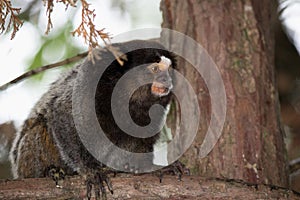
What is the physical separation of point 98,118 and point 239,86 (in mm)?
1019

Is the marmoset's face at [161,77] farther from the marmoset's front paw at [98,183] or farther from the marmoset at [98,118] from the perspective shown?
the marmoset's front paw at [98,183]

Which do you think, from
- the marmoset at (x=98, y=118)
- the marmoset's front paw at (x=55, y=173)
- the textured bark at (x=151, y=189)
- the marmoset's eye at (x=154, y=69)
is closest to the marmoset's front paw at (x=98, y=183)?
the textured bark at (x=151, y=189)

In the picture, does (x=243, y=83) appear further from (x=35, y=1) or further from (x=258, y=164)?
(x=35, y=1)

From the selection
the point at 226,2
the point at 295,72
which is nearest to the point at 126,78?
the point at 226,2

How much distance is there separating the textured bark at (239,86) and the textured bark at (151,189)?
560 mm

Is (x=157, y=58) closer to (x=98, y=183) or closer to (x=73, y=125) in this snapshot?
(x=73, y=125)

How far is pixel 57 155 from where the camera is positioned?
387cm

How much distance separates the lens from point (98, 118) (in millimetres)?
3797

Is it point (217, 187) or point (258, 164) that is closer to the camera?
point (217, 187)

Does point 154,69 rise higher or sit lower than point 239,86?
higher

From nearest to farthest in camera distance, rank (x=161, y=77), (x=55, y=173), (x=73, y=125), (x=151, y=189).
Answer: (x=151, y=189) → (x=55, y=173) → (x=161, y=77) → (x=73, y=125)

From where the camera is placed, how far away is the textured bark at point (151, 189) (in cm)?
304

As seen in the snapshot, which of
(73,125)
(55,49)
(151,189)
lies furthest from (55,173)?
(55,49)

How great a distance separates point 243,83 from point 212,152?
0.55 m
